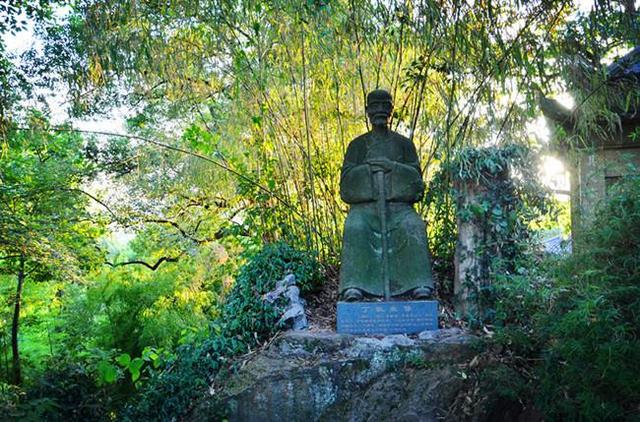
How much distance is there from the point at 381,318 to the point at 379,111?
1296 mm

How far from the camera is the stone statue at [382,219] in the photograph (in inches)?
138

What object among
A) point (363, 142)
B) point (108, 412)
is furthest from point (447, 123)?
point (108, 412)

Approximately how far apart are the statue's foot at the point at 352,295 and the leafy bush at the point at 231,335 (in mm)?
423

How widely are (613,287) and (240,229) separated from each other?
306 cm

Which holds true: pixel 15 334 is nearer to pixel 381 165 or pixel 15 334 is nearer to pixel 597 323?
pixel 381 165

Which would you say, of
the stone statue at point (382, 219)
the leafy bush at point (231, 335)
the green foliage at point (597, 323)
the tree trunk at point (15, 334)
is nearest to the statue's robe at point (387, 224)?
the stone statue at point (382, 219)

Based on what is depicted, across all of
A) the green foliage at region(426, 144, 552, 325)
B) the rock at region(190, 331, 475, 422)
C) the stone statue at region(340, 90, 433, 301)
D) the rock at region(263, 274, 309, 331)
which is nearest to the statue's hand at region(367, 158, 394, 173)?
the stone statue at region(340, 90, 433, 301)

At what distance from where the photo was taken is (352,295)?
135 inches

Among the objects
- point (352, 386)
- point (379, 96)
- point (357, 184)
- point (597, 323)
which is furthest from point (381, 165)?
point (597, 323)

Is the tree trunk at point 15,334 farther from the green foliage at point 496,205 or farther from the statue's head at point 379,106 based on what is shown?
the green foliage at point 496,205

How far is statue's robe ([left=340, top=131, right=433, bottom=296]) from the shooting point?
11.5 feet

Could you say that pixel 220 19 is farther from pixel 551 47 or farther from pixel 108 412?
pixel 108 412

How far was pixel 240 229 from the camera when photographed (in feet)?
15.2

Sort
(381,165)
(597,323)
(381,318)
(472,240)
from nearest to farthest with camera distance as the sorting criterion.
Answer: (597,323) < (381,318) < (472,240) < (381,165)
